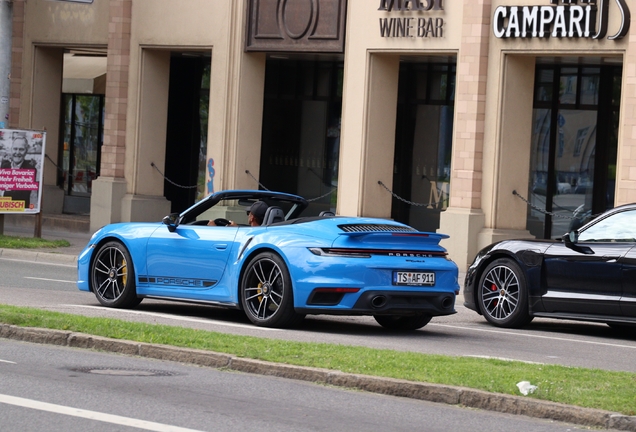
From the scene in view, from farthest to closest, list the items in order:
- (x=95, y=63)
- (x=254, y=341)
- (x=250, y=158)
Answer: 1. (x=95, y=63)
2. (x=250, y=158)
3. (x=254, y=341)

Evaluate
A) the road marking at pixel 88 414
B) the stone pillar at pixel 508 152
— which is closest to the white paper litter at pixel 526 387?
the road marking at pixel 88 414

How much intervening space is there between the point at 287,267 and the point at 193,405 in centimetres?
418

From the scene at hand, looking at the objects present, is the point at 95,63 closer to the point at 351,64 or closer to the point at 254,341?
the point at 351,64

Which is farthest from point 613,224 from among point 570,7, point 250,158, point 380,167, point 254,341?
point 250,158

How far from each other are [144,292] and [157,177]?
14587 millimetres

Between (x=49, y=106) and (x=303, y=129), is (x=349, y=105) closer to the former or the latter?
(x=303, y=129)

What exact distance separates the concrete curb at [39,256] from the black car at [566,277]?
31.4ft

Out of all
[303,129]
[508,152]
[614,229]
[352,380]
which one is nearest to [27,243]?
[303,129]

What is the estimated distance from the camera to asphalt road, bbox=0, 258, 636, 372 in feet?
36.8

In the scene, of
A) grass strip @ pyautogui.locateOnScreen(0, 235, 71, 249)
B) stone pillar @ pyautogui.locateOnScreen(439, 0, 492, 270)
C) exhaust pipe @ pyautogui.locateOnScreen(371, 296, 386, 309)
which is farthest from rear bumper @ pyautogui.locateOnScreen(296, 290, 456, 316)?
grass strip @ pyautogui.locateOnScreen(0, 235, 71, 249)

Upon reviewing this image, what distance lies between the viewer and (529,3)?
21625 mm

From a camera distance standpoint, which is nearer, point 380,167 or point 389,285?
point 389,285

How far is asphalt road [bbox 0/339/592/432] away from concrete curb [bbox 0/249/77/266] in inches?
479

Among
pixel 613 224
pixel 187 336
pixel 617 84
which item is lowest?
pixel 187 336
